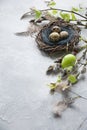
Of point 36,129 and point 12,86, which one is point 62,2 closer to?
point 12,86

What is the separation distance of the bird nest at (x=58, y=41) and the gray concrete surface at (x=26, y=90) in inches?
1.0

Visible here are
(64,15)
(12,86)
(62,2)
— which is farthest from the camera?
(62,2)

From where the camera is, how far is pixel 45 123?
2.60 ft

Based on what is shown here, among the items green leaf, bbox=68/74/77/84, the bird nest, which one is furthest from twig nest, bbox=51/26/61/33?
green leaf, bbox=68/74/77/84

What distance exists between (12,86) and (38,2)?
49 centimetres

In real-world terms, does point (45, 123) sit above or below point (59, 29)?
below

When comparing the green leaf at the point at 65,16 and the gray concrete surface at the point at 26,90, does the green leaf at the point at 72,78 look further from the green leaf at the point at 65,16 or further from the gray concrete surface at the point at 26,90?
the green leaf at the point at 65,16

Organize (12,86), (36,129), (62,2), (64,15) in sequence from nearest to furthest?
(36,129) → (12,86) → (64,15) → (62,2)

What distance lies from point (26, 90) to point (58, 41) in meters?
0.22

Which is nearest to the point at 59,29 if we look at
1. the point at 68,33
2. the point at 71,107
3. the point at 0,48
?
the point at 68,33

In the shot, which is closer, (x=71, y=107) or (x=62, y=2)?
(x=71, y=107)

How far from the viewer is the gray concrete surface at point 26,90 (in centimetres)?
80

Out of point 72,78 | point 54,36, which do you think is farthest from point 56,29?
point 72,78

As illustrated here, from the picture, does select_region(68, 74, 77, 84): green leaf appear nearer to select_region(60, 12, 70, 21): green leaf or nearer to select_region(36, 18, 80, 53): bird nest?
select_region(36, 18, 80, 53): bird nest
